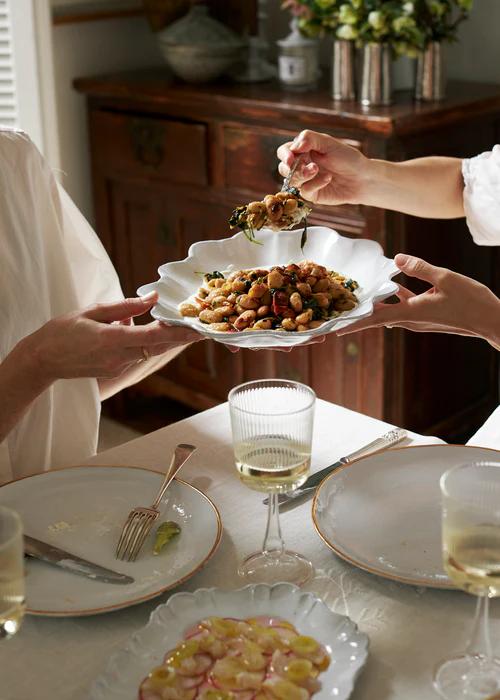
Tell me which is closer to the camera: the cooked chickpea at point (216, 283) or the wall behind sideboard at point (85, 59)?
the cooked chickpea at point (216, 283)

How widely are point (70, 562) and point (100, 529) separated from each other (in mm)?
85

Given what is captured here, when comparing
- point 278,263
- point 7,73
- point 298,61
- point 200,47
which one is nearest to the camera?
point 278,263

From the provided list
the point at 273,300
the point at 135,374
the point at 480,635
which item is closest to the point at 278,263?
the point at 273,300

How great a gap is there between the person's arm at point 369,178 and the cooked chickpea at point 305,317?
44 cm

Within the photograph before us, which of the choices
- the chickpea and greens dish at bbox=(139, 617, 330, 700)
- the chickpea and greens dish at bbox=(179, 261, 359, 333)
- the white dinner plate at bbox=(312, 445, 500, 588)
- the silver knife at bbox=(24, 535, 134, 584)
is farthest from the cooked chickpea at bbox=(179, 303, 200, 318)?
the chickpea and greens dish at bbox=(139, 617, 330, 700)

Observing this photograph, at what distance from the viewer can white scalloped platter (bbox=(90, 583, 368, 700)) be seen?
904mm

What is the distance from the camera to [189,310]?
1427mm

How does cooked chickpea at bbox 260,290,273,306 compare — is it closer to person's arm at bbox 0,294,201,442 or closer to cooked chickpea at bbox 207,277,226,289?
cooked chickpea at bbox 207,277,226,289

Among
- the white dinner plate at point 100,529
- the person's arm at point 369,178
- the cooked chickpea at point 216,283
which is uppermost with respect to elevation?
the person's arm at point 369,178

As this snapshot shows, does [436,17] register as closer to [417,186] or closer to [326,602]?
[417,186]

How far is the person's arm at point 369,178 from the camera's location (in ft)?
5.90

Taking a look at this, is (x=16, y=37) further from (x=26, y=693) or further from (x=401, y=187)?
(x=26, y=693)

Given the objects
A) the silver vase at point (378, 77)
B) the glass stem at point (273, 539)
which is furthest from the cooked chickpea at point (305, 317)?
the silver vase at point (378, 77)

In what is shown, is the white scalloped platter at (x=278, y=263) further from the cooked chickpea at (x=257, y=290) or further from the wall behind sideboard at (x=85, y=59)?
the wall behind sideboard at (x=85, y=59)
